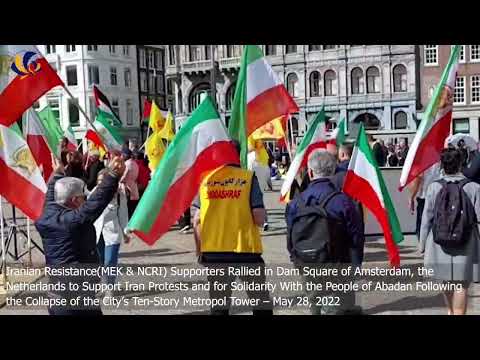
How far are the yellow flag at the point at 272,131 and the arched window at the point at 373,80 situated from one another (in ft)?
129

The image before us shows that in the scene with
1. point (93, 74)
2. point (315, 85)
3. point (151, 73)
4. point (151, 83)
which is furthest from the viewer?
point (151, 83)

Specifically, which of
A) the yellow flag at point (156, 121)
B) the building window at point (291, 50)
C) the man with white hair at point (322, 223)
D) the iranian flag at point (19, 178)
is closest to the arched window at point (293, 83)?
the building window at point (291, 50)

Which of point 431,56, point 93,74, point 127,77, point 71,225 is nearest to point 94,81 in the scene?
point 93,74

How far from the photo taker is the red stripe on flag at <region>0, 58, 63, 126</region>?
669 cm

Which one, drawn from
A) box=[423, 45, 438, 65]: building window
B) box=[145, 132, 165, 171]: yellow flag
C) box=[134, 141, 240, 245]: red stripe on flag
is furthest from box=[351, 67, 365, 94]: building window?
box=[134, 141, 240, 245]: red stripe on flag

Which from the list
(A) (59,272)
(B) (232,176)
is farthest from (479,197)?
(A) (59,272)

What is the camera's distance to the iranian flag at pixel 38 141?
27.5 ft

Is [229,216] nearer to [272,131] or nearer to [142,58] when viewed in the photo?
[272,131]

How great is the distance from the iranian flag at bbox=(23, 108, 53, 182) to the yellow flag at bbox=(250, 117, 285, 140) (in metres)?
3.35

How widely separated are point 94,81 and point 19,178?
5132 centimetres

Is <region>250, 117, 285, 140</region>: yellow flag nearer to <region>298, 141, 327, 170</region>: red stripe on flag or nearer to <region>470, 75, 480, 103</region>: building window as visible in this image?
<region>298, 141, 327, 170</region>: red stripe on flag

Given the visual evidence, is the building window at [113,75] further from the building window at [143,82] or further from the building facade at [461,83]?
the building facade at [461,83]

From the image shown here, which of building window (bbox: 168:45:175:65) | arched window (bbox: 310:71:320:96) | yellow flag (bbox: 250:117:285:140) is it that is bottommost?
yellow flag (bbox: 250:117:285:140)

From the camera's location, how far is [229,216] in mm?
5633
